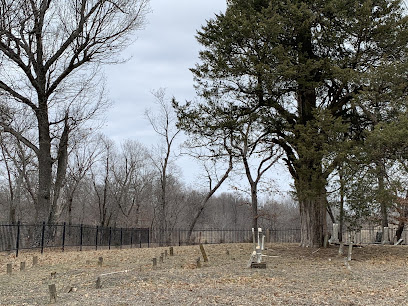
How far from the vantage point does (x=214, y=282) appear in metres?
10.5

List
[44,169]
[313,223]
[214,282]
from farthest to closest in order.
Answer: [44,169] → [313,223] → [214,282]

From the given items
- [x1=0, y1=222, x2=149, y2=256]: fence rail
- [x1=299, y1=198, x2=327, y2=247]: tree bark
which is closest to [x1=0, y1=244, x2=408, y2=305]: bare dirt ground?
[x1=0, y1=222, x2=149, y2=256]: fence rail

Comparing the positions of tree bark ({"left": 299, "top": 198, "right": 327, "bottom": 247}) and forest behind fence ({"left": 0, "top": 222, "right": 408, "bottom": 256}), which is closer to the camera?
forest behind fence ({"left": 0, "top": 222, "right": 408, "bottom": 256})

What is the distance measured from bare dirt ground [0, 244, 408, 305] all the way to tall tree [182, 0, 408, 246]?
3.82 m

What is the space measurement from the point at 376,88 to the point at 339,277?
7043mm

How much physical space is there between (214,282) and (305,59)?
10.3 m

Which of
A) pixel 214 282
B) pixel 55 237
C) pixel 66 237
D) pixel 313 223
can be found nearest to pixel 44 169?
pixel 55 237

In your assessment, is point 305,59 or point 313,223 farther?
point 313,223

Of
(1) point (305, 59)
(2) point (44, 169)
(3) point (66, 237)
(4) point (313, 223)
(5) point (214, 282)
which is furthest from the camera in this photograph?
(2) point (44, 169)

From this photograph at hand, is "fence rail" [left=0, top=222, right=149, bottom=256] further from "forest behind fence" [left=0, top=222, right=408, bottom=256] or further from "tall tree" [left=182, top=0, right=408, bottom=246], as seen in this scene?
"tall tree" [left=182, top=0, right=408, bottom=246]

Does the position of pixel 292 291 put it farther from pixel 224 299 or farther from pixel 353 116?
pixel 353 116

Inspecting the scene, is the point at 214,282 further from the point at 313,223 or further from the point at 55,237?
the point at 55,237

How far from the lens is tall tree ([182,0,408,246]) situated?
617 inches

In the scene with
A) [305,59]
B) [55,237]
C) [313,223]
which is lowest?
[55,237]
